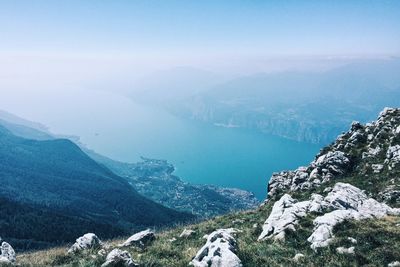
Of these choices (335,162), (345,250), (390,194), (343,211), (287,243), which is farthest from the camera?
(335,162)

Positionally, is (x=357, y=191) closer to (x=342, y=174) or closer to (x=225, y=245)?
(x=342, y=174)

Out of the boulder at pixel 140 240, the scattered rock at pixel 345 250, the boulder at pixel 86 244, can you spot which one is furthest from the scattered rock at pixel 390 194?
the boulder at pixel 86 244

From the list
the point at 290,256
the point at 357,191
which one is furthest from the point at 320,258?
the point at 357,191

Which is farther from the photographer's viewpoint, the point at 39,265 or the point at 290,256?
the point at 39,265

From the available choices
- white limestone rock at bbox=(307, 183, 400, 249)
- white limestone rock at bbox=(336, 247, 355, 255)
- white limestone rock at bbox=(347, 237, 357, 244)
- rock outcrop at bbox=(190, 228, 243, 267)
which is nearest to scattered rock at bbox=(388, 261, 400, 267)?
white limestone rock at bbox=(336, 247, 355, 255)

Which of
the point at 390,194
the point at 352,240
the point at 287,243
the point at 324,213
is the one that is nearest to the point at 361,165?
the point at 390,194

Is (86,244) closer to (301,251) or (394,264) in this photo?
(301,251)
